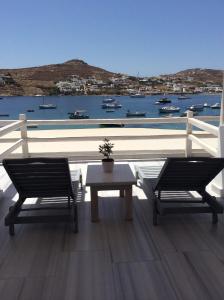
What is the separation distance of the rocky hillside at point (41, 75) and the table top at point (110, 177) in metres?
36.7

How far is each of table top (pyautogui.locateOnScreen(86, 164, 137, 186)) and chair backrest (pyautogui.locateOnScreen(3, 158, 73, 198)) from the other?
1.07 feet

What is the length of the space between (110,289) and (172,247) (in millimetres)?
892

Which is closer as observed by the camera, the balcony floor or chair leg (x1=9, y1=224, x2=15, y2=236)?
the balcony floor

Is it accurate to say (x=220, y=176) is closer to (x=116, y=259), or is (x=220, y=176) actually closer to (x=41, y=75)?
(x=116, y=259)

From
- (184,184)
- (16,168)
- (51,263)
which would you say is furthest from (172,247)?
(16,168)

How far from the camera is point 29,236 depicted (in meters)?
3.47

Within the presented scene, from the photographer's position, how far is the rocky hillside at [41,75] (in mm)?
40844

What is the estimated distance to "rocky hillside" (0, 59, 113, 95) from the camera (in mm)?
40844

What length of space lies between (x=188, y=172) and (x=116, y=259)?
4.29 ft

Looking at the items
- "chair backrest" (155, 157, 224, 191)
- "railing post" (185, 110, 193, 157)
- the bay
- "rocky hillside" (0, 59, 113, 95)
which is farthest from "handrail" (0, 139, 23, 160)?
the bay

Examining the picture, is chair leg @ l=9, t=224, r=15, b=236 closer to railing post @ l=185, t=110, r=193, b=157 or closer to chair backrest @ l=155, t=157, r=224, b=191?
chair backrest @ l=155, t=157, r=224, b=191

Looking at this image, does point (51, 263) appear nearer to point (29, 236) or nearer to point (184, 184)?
point (29, 236)

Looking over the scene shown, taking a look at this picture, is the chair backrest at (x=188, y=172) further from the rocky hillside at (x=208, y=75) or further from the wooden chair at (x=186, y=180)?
the rocky hillside at (x=208, y=75)

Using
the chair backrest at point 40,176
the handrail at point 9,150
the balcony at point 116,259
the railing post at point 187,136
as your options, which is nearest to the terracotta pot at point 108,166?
the balcony at point 116,259
